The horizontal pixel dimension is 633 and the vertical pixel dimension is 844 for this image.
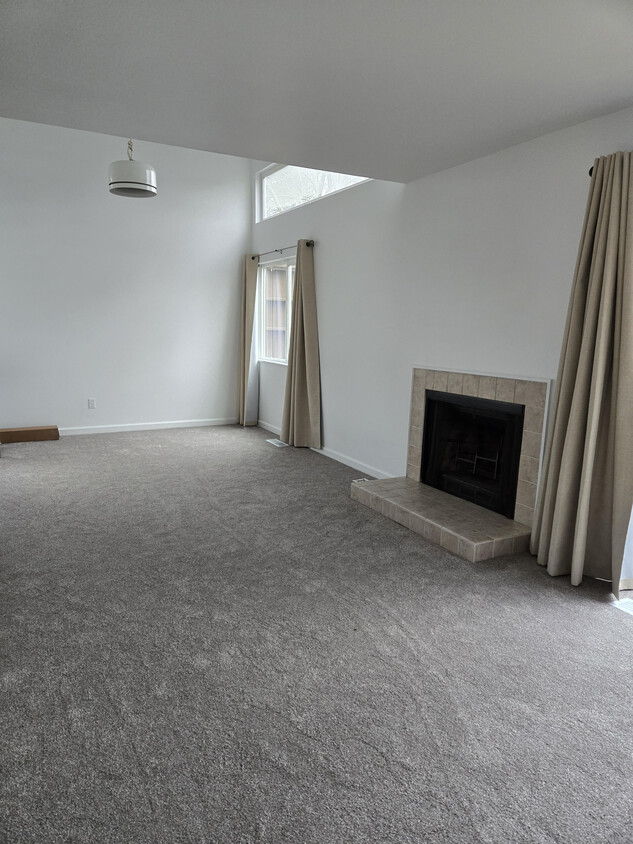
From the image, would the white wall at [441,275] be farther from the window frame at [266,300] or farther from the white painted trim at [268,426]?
the white painted trim at [268,426]

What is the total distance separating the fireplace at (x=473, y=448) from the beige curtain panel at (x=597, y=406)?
0.47m

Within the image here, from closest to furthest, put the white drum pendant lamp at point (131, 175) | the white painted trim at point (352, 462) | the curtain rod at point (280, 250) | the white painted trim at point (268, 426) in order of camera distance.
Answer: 1. the white drum pendant lamp at point (131, 175)
2. the white painted trim at point (352, 462)
3. the curtain rod at point (280, 250)
4. the white painted trim at point (268, 426)

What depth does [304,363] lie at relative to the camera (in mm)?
6012

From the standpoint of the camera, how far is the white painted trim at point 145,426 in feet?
21.9

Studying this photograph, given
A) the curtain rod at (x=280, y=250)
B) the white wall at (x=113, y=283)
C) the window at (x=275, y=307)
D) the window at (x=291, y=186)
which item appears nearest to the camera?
the window at (x=291, y=186)

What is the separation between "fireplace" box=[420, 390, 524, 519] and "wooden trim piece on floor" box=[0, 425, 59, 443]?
4289 millimetres

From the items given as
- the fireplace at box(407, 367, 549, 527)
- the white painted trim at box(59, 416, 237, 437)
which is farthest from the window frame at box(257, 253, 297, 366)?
the fireplace at box(407, 367, 549, 527)

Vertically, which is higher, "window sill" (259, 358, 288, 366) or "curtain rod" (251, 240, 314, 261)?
"curtain rod" (251, 240, 314, 261)

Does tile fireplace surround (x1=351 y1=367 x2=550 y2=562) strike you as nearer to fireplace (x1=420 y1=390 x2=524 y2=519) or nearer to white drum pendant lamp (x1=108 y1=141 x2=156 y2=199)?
fireplace (x1=420 y1=390 x2=524 y2=519)

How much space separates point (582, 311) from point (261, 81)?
6.50 ft

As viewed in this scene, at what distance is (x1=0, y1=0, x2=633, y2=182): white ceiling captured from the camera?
2002 mm

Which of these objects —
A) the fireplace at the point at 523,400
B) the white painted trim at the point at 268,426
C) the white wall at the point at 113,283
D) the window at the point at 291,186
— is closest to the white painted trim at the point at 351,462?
the white painted trim at the point at 268,426

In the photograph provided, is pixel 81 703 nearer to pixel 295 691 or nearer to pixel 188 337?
pixel 295 691

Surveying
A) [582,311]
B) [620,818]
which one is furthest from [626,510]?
[620,818]
